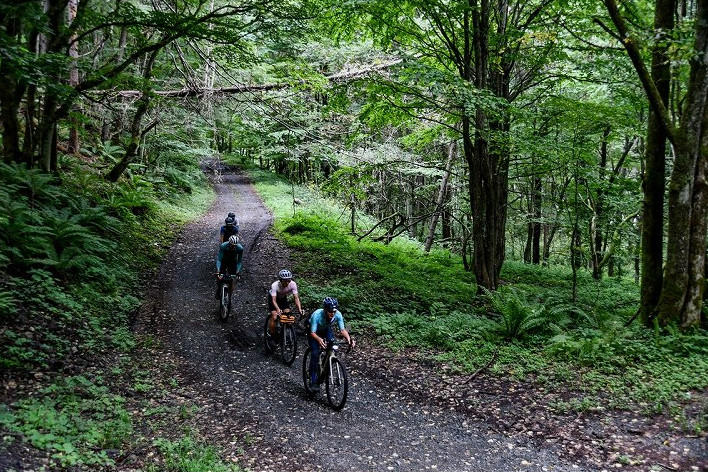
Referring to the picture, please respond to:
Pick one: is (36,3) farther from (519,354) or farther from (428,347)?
(519,354)

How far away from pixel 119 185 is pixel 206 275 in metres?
6.97

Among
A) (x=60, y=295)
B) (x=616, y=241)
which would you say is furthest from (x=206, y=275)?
(x=616, y=241)

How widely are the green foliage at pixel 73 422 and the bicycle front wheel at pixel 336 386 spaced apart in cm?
285

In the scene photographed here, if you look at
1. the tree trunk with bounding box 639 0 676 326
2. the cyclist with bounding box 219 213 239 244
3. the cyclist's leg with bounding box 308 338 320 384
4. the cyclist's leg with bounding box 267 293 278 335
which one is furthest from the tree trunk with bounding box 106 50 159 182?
the tree trunk with bounding box 639 0 676 326

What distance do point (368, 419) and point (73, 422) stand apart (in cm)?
397

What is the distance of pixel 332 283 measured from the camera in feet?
43.2

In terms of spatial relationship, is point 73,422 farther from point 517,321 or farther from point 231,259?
point 517,321

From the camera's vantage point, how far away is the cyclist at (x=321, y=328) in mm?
7090

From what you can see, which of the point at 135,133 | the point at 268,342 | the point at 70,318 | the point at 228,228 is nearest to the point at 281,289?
the point at 268,342

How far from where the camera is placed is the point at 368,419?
6.82 m

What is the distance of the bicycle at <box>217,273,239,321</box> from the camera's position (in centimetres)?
1046

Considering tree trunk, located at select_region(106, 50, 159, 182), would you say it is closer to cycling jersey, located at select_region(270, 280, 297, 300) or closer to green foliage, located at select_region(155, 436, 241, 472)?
cycling jersey, located at select_region(270, 280, 297, 300)

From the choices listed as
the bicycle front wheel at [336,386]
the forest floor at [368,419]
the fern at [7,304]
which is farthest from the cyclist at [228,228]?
the bicycle front wheel at [336,386]

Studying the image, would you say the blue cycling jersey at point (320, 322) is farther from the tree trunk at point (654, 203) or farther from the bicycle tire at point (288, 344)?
the tree trunk at point (654, 203)
